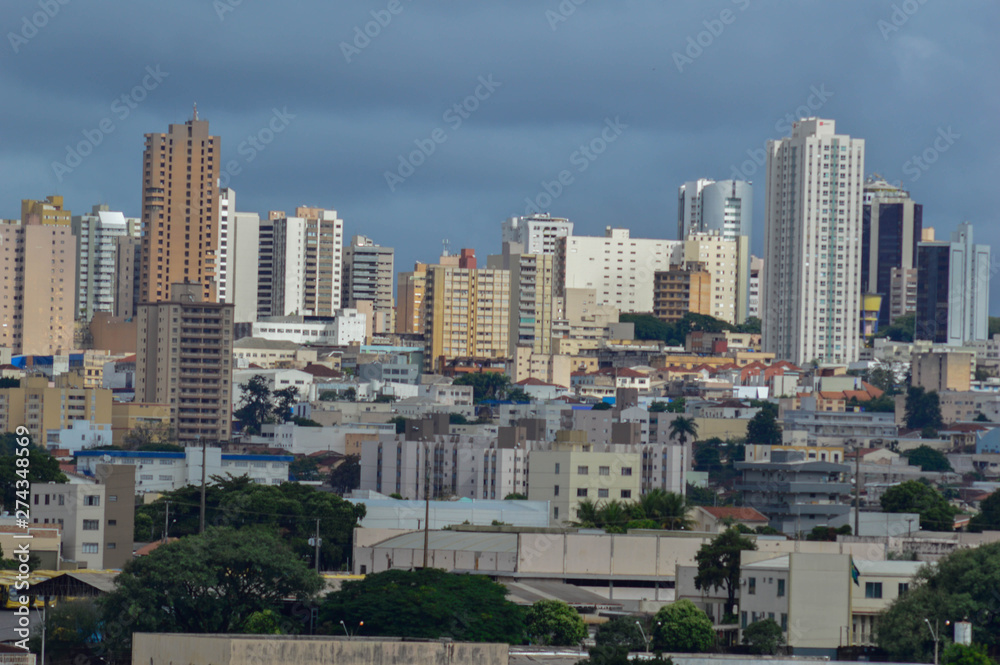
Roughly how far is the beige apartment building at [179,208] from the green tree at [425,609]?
11548cm

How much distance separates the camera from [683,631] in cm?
4044

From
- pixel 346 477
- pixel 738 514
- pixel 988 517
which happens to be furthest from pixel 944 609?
pixel 346 477

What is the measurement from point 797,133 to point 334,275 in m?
48.7

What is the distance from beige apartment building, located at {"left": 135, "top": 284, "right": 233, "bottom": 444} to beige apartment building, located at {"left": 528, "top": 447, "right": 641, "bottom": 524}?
44756 millimetres

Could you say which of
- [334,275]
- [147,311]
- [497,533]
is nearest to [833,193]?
[334,275]

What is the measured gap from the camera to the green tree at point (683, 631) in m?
40.2

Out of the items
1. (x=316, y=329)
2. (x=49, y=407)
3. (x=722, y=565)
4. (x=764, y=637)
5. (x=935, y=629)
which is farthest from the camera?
(x=316, y=329)

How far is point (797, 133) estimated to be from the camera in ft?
556

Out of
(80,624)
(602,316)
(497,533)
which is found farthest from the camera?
(602,316)

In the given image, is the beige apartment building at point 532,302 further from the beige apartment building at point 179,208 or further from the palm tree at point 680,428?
the palm tree at point 680,428

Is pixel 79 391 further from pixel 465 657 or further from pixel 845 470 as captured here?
pixel 465 657

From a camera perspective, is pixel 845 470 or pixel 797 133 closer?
pixel 845 470

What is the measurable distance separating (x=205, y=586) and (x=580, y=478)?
141 feet

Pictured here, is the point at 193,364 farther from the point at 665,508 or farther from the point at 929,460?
the point at 665,508
